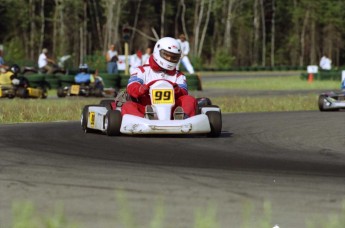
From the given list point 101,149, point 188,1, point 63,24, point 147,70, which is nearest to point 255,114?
point 147,70

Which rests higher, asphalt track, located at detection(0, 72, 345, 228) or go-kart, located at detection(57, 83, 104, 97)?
asphalt track, located at detection(0, 72, 345, 228)

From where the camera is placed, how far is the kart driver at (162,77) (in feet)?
35.6

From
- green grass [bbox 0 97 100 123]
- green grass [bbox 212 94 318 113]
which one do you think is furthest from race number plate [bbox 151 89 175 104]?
green grass [bbox 212 94 318 113]

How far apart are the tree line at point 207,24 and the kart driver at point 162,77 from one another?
5346 cm

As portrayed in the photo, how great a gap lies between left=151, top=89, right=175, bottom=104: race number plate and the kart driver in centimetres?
12

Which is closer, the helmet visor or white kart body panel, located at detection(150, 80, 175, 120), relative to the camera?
white kart body panel, located at detection(150, 80, 175, 120)

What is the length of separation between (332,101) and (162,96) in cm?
629

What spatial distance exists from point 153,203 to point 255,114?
10329 mm

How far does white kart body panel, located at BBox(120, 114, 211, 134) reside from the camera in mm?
10211

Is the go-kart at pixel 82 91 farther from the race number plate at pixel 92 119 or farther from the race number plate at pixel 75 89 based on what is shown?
the race number plate at pixel 92 119

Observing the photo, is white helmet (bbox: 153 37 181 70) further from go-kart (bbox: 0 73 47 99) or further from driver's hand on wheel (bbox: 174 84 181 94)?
go-kart (bbox: 0 73 47 99)

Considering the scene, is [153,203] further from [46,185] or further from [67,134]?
[67,134]

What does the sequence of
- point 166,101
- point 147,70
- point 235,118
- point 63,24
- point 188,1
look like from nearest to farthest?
point 166,101
point 147,70
point 235,118
point 63,24
point 188,1

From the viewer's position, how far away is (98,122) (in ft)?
36.1
